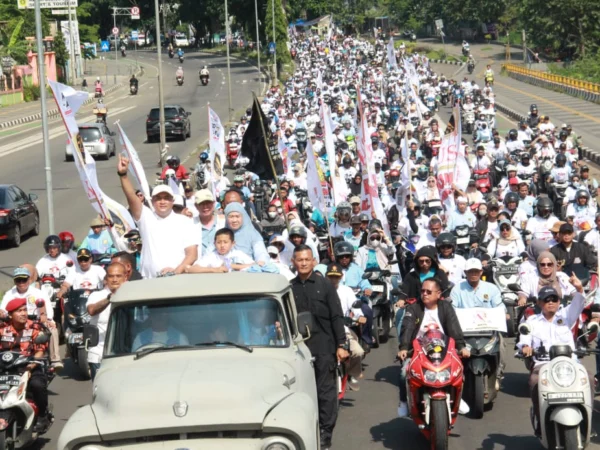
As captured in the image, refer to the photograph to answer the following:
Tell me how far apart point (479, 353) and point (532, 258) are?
135 inches

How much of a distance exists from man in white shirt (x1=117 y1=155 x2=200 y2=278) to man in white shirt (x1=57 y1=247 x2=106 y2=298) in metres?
4.15

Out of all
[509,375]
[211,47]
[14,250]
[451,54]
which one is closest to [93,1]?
[211,47]

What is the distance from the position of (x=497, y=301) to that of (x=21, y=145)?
3989cm

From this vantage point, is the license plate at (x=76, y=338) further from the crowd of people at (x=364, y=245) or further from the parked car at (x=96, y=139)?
the parked car at (x=96, y=139)

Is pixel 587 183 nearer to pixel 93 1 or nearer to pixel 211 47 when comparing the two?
pixel 211 47

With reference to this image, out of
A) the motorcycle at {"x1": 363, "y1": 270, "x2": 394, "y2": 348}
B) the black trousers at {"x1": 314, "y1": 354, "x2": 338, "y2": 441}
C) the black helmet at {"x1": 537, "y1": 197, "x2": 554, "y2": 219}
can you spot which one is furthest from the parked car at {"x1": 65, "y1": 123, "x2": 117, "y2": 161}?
the black trousers at {"x1": 314, "y1": 354, "x2": 338, "y2": 441}

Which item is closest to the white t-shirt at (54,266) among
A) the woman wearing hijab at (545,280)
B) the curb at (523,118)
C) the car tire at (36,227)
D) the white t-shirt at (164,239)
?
the white t-shirt at (164,239)

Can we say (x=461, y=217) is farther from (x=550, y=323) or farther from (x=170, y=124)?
(x=170, y=124)

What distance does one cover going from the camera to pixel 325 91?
51344mm

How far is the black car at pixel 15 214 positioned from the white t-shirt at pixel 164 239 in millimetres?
14924

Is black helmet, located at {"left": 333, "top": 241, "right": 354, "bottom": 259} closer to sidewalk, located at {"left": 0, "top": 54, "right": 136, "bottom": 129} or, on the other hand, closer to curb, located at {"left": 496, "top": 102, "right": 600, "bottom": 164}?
curb, located at {"left": 496, "top": 102, "right": 600, "bottom": 164}

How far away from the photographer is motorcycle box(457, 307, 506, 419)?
1137 cm

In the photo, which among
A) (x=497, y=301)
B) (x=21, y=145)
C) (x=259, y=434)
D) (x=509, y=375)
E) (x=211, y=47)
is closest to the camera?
(x=259, y=434)

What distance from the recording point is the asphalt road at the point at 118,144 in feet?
91.6
